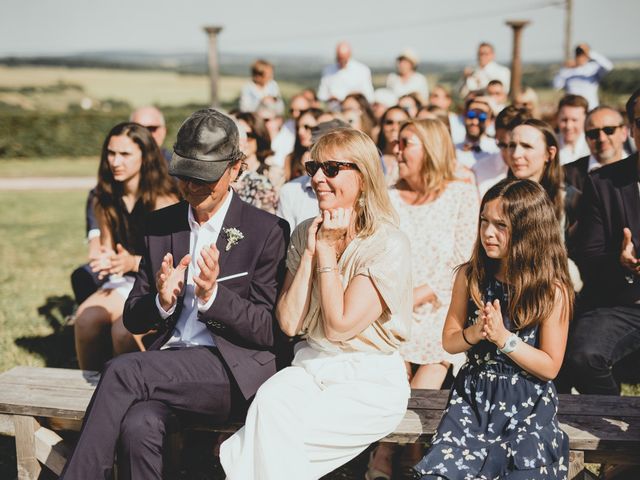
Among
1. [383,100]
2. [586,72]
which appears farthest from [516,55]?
[383,100]

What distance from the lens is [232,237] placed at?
3314 mm

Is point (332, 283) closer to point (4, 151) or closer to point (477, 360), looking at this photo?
point (477, 360)

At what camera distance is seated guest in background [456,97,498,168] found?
701cm

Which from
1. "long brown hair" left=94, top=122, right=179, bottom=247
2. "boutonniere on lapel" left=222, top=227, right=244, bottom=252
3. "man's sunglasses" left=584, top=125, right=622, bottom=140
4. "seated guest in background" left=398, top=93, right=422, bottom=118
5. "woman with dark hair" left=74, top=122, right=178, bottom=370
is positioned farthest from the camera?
"seated guest in background" left=398, top=93, right=422, bottom=118

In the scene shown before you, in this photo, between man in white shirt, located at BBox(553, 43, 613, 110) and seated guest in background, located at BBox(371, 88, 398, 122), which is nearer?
seated guest in background, located at BBox(371, 88, 398, 122)

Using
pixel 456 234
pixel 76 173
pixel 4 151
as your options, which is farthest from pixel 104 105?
pixel 456 234

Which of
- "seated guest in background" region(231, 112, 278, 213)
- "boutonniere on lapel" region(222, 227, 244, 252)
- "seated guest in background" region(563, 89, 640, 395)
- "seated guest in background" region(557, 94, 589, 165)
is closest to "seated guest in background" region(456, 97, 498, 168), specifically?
"seated guest in background" region(557, 94, 589, 165)

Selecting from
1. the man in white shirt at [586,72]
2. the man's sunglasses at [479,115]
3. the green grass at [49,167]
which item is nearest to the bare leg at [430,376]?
the man's sunglasses at [479,115]

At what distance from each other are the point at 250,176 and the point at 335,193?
6.96 ft

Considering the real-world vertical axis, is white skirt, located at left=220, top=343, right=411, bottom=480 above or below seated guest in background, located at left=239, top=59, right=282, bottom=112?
below

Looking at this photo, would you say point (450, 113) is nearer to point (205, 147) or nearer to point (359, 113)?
point (359, 113)

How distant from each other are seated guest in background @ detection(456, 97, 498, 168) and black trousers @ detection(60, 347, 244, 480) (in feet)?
14.6

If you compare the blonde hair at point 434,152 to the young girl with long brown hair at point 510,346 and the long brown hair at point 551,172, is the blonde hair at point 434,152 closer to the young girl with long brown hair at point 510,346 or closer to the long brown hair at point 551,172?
the long brown hair at point 551,172

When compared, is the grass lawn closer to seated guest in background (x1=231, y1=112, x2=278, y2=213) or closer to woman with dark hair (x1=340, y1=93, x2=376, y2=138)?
seated guest in background (x1=231, y1=112, x2=278, y2=213)
